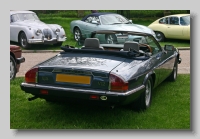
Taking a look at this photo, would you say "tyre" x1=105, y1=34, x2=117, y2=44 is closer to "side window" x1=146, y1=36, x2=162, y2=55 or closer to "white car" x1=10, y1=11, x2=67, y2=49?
"side window" x1=146, y1=36, x2=162, y2=55

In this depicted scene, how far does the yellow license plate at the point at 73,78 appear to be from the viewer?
4.43 m

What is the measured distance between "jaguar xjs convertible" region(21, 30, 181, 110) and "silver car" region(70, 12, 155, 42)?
5.86 ft

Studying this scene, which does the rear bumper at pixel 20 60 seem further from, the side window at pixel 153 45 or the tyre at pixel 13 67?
the side window at pixel 153 45

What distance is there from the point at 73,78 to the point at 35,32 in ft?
9.42

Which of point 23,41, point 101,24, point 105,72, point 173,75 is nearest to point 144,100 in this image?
point 105,72

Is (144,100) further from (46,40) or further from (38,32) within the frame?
(46,40)

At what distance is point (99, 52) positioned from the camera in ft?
16.8

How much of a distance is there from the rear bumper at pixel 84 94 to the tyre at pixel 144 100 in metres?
0.34

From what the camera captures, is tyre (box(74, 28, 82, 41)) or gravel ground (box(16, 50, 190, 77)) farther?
tyre (box(74, 28, 82, 41))

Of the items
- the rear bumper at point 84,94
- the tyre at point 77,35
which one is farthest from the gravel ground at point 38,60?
the rear bumper at point 84,94

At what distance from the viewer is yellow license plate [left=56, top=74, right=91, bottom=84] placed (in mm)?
4434

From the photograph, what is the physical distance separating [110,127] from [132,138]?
1.06ft

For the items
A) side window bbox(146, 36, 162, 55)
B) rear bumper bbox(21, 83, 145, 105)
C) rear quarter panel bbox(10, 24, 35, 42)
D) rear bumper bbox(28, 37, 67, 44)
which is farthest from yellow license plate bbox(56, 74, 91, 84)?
rear bumper bbox(28, 37, 67, 44)

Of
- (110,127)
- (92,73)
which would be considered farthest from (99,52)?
(110,127)
